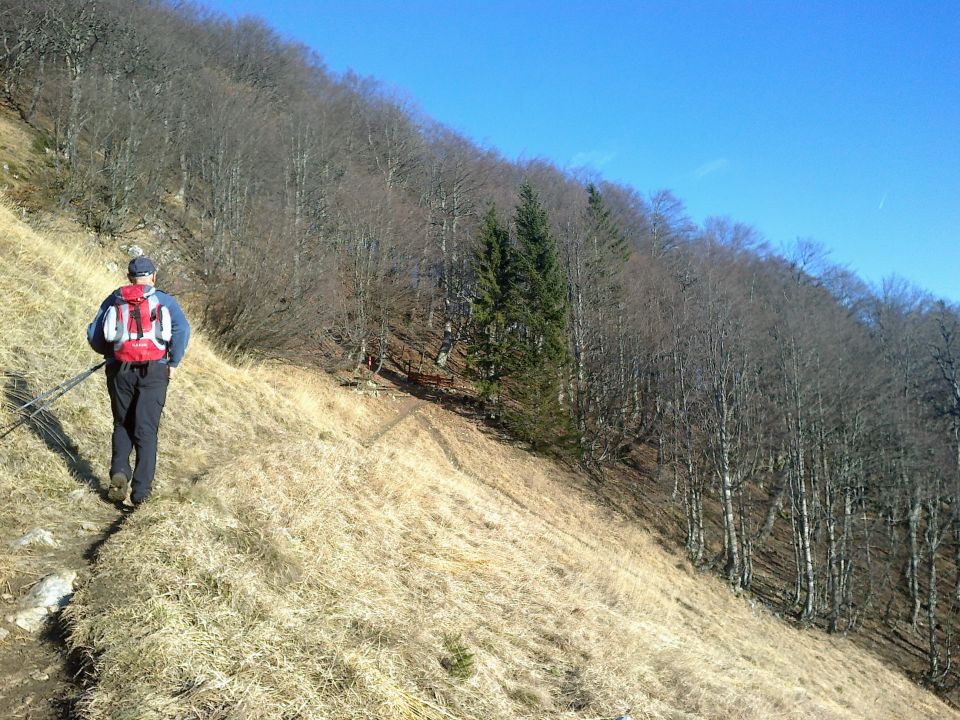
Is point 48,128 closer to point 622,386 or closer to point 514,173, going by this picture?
point 622,386

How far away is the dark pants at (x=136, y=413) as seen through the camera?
15.1 feet

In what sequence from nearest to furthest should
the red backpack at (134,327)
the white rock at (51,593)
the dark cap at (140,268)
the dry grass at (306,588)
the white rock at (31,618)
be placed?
the dry grass at (306,588) → the white rock at (31,618) → the white rock at (51,593) → the red backpack at (134,327) → the dark cap at (140,268)

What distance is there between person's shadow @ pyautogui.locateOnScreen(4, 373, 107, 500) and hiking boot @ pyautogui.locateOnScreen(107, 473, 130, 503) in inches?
11.5

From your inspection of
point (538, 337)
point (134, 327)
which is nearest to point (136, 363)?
point (134, 327)

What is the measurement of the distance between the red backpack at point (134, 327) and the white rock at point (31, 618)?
5.90 feet

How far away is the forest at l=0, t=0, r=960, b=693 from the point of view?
21219mm

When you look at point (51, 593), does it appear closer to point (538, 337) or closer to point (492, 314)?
point (492, 314)

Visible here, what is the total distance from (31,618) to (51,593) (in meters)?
0.18

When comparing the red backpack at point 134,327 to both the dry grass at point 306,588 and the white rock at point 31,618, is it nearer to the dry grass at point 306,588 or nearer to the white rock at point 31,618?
the dry grass at point 306,588

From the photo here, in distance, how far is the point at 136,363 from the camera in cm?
461

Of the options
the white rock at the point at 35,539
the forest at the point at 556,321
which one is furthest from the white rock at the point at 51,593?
the forest at the point at 556,321

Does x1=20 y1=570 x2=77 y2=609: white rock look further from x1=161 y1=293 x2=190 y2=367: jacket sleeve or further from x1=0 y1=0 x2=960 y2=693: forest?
x1=0 y1=0 x2=960 y2=693: forest

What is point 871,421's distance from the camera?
28234 millimetres

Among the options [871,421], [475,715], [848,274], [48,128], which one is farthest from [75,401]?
[848,274]
